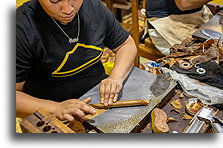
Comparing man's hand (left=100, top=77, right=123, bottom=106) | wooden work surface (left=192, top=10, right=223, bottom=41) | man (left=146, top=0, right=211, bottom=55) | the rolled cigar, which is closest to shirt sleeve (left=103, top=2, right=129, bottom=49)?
man's hand (left=100, top=77, right=123, bottom=106)

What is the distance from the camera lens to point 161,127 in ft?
3.73

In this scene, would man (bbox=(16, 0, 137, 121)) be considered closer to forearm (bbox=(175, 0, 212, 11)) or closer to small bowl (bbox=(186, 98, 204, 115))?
small bowl (bbox=(186, 98, 204, 115))

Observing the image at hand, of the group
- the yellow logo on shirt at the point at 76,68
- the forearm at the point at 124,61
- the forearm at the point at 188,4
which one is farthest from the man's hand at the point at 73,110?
the forearm at the point at 188,4

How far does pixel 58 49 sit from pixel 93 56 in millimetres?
233

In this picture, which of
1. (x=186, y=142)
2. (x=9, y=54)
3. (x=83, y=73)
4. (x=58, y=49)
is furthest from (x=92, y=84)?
(x=186, y=142)

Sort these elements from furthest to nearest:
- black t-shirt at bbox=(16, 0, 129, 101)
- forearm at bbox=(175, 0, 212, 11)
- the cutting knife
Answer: forearm at bbox=(175, 0, 212, 11), the cutting knife, black t-shirt at bbox=(16, 0, 129, 101)

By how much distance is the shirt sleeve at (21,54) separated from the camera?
46.6 inches

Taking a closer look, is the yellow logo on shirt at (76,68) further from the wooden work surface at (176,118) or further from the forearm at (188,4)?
the forearm at (188,4)

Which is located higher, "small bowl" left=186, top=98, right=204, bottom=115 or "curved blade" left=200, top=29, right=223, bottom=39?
"curved blade" left=200, top=29, right=223, bottom=39

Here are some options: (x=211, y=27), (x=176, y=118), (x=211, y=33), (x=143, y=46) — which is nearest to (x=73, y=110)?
(x=176, y=118)

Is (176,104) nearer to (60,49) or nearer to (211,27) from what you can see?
(60,49)

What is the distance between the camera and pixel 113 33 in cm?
158

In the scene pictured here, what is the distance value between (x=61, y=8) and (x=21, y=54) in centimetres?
30

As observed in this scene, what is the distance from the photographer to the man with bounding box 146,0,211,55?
2352mm
